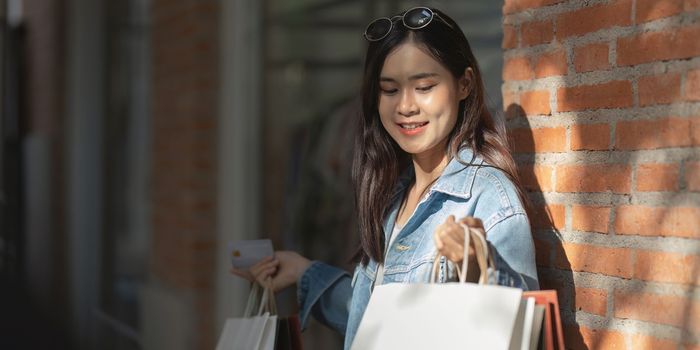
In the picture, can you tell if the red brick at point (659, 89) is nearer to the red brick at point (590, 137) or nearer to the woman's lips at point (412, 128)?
the red brick at point (590, 137)

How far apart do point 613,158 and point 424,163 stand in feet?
1.61

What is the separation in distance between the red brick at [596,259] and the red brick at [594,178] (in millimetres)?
145

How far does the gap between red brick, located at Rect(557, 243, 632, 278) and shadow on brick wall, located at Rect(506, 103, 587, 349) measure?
0.5 inches

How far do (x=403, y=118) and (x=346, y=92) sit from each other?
262cm

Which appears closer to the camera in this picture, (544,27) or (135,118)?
(544,27)

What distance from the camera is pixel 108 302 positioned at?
27.6ft

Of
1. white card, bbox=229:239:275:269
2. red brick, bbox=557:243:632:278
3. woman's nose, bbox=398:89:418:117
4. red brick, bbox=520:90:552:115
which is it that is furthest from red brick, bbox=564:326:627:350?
white card, bbox=229:239:275:269

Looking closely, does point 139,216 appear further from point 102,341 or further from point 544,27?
point 544,27

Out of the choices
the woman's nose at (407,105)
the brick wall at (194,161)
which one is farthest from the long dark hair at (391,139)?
the brick wall at (194,161)

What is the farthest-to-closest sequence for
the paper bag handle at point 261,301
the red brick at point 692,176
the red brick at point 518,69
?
the paper bag handle at point 261,301 → the red brick at point 518,69 → the red brick at point 692,176

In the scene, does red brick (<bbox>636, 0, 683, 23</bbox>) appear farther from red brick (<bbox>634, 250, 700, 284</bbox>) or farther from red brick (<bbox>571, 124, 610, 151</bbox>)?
red brick (<bbox>634, 250, 700, 284</bbox>)

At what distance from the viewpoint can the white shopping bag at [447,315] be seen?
2004 millimetres

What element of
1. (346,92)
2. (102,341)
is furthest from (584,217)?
(102,341)

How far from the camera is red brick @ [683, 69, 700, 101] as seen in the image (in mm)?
2146
